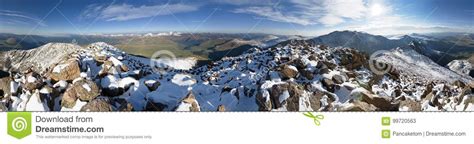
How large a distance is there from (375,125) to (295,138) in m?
0.52

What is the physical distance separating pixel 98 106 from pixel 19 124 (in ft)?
1.69

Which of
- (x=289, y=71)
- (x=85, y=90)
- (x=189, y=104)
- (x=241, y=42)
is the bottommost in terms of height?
(x=189, y=104)

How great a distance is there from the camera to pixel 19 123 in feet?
12.8

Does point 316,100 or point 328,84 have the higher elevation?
point 328,84

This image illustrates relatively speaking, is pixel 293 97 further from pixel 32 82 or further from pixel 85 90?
pixel 32 82

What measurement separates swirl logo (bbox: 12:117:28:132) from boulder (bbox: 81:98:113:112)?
14.8 inches

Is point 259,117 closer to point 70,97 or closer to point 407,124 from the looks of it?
point 407,124

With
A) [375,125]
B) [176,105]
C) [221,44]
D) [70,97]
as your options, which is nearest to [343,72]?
[375,125]

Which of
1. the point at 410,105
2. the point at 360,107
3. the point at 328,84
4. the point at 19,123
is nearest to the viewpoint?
the point at 19,123

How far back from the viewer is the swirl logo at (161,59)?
14.2 feet

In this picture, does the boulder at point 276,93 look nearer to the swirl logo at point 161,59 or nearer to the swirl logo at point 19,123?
the swirl logo at point 161,59

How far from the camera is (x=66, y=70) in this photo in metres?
4.19

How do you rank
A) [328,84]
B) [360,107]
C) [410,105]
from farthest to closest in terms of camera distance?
[328,84]
[410,105]
[360,107]

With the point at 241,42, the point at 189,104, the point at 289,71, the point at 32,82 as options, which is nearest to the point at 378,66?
the point at 289,71
